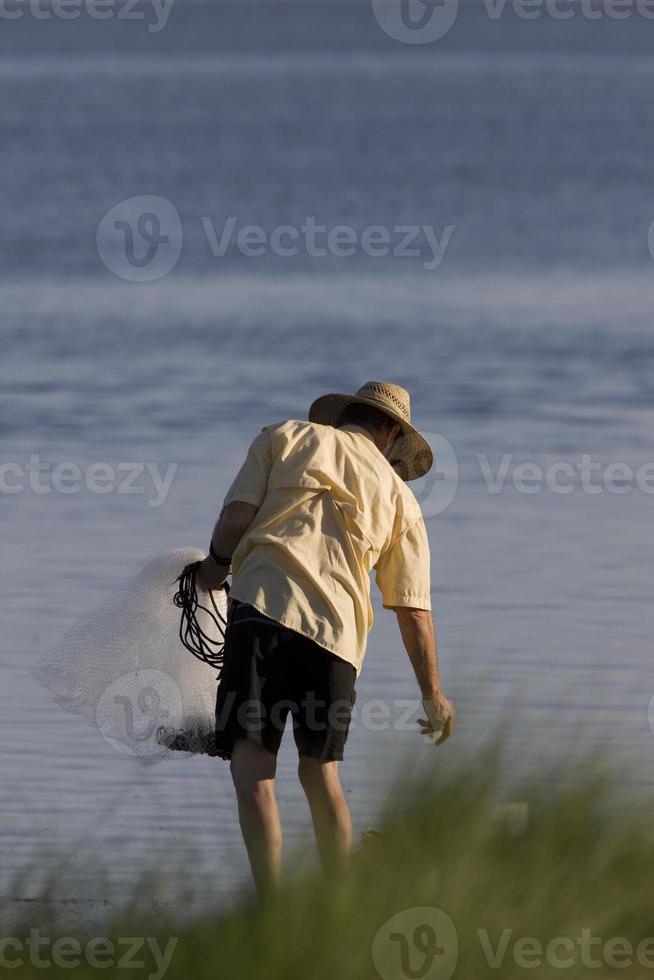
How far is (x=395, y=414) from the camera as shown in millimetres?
6238

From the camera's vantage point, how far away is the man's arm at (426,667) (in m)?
6.12

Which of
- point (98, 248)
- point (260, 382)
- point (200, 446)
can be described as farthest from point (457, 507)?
point (98, 248)

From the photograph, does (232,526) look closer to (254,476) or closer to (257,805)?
(254,476)

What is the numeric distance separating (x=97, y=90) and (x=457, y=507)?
6371 cm

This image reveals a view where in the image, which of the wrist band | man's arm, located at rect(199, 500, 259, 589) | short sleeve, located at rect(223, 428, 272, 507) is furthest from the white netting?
short sleeve, located at rect(223, 428, 272, 507)

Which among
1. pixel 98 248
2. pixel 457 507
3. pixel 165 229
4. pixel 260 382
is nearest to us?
pixel 457 507

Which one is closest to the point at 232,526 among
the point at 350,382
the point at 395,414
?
the point at 395,414

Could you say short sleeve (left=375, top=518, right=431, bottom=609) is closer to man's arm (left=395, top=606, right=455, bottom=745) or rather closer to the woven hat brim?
man's arm (left=395, top=606, right=455, bottom=745)

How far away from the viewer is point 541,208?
132 ft

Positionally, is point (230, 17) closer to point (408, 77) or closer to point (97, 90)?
point (408, 77)

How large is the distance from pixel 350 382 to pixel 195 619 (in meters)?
13.5

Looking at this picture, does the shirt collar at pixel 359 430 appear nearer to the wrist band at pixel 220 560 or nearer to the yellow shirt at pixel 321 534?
the yellow shirt at pixel 321 534

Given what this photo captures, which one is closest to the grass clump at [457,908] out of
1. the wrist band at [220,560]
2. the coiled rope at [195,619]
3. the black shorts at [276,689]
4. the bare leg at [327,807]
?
the bare leg at [327,807]

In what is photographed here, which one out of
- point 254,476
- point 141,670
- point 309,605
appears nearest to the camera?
point 309,605
